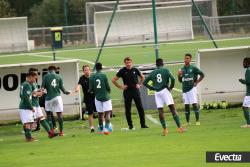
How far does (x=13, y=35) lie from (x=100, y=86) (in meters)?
33.6

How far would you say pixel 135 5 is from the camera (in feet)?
190

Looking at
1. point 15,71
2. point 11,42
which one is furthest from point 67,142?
point 11,42

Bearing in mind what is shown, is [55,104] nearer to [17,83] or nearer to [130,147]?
[130,147]

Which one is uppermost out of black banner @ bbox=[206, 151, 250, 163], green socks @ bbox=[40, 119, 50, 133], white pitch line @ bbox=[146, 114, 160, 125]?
green socks @ bbox=[40, 119, 50, 133]

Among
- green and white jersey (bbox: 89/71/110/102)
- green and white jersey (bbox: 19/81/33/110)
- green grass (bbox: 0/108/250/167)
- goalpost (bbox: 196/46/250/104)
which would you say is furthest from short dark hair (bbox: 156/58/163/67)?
goalpost (bbox: 196/46/250/104)

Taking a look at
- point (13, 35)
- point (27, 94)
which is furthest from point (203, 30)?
point (27, 94)

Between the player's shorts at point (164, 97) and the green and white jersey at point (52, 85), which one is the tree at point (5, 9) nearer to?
the green and white jersey at point (52, 85)

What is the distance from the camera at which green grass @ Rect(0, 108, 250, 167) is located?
18.1 meters

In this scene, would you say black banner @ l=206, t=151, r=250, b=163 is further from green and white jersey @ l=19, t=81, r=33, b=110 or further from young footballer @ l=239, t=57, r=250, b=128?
green and white jersey @ l=19, t=81, r=33, b=110

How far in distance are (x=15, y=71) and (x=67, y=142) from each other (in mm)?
7927

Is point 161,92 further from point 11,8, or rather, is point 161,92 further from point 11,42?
point 11,8

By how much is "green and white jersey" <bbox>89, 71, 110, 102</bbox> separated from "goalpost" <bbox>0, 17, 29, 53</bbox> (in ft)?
104

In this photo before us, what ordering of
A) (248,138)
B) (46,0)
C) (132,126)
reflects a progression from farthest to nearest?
(46,0) → (132,126) → (248,138)

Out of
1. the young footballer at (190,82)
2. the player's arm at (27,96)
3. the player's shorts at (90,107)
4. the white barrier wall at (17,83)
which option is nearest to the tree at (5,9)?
the white barrier wall at (17,83)
